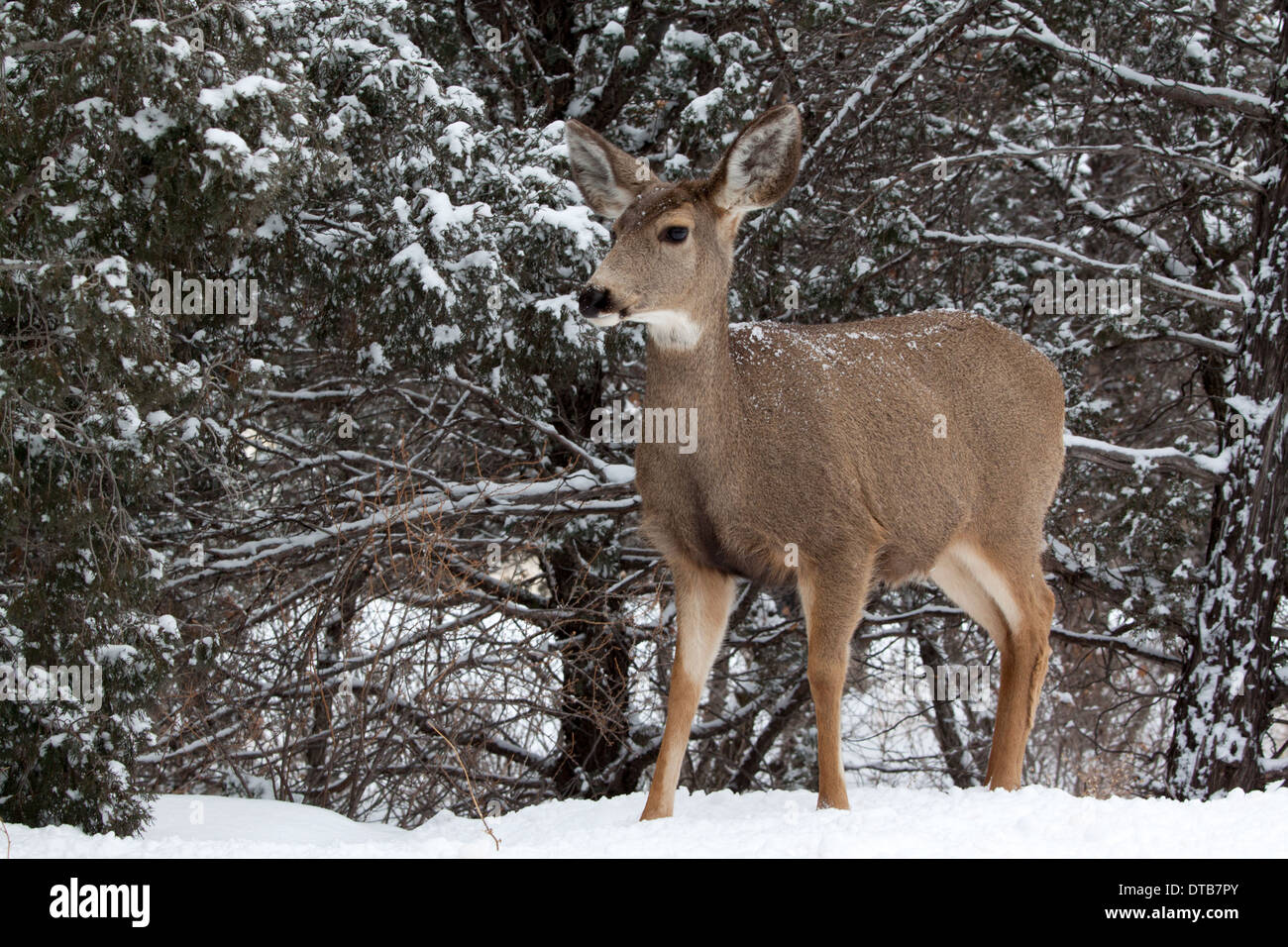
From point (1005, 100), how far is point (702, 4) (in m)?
2.91

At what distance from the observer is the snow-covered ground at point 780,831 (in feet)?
14.9

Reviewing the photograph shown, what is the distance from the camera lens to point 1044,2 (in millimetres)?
10602

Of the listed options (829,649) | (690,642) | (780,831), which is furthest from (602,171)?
(780,831)

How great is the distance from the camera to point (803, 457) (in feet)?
19.2

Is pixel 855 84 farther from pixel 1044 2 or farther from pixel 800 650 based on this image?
pixel 800 650

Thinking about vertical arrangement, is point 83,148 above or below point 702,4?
below

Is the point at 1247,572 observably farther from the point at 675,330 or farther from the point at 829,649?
the point at 675,330

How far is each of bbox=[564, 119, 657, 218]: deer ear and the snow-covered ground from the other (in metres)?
2.82

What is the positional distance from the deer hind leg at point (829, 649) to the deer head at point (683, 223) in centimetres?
125

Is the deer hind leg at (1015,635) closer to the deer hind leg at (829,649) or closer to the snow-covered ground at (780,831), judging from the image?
the snow-covered ground at (780,831)

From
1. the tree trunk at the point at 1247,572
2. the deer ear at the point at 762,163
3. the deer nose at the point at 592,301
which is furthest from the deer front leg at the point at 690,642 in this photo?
the tree trunk at the point at 1247,572

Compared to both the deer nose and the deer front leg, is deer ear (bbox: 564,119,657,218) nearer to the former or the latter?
the deer nose

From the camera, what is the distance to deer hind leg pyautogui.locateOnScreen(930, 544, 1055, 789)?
6.66 metres

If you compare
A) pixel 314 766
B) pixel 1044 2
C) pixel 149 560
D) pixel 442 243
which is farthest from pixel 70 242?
pixel 1044 2
